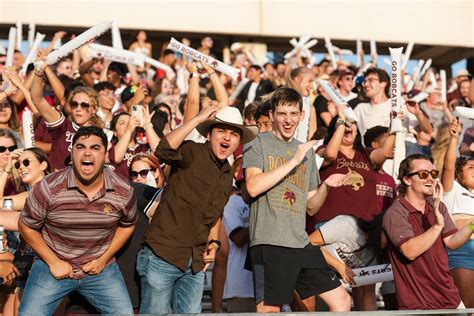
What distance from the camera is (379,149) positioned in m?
8.17

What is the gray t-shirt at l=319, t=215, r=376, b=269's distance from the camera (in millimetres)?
7402

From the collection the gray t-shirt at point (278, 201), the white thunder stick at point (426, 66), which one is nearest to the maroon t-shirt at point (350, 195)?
the gray t-shirt at point (278, 201)

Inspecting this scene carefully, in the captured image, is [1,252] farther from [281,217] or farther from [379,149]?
[379,149]

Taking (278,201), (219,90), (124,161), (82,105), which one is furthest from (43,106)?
(278,201)

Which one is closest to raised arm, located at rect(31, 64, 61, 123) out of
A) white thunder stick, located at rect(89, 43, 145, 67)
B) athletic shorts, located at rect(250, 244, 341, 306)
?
athletic shorts, located at rect(250, 244, 341, 306)

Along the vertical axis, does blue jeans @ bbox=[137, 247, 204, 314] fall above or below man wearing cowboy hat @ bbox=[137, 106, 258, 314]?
below

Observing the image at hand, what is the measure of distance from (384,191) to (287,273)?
1.88m

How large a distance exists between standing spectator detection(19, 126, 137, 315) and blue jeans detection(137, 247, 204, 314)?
144 mm

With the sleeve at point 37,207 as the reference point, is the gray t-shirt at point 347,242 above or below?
below

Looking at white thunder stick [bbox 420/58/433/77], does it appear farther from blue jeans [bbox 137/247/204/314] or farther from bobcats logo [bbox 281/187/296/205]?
blue jeans [bbox 137/247/204/314]

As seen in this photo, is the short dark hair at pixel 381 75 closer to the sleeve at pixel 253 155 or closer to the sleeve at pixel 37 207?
the sleeve at pixel 253 155

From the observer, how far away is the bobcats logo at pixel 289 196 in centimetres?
656

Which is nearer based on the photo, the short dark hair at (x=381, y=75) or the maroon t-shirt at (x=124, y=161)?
the maroon t-shirt at (x=124, y=161)

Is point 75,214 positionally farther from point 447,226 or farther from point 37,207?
point 447,226
